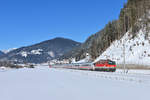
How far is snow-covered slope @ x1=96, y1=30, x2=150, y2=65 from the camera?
7025 cm

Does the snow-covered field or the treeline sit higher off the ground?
the treeline

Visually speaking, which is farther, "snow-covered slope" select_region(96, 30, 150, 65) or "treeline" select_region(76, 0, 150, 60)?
"treeline" select_region(76, 0, 150, 60)

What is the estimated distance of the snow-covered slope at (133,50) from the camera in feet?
230

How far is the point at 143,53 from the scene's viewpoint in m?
72.0

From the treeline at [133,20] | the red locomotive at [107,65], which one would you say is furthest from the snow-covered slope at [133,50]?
the red locomotive at [107,65]

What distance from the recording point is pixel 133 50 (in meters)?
79.5

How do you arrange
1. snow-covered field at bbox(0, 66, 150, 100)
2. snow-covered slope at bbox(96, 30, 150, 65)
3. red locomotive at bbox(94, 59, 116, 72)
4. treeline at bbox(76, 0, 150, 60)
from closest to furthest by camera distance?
snow-covered field at bbox(0, 66, 150, 100), red locomotive at bbox(94, 59, 116, 72), snow-covered slope at bbox(96, 30, 150, 65), treeline at bbox(76, 0, 150, 60)

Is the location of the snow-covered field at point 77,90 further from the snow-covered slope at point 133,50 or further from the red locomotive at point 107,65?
the snow-covered slope at point 133,50

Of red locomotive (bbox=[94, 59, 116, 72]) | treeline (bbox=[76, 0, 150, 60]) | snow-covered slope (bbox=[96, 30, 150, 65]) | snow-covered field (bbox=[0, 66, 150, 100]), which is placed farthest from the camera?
treeline (bbox=[76, 0, 150, 60])

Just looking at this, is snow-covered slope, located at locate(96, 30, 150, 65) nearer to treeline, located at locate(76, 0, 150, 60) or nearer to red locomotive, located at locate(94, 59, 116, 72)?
treeline, located at locate(76, 0, 150, 60)

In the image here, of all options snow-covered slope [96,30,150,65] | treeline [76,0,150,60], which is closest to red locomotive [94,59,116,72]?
snow-covered slope [96,30,150,65]

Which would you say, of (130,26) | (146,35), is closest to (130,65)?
(146,35)

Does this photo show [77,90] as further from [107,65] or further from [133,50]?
[133,50]

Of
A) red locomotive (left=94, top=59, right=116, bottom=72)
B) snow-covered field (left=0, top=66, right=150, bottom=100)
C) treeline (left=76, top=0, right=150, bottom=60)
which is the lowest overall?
snow-covered field (left=0, top=66, right=150, bottom=100)
